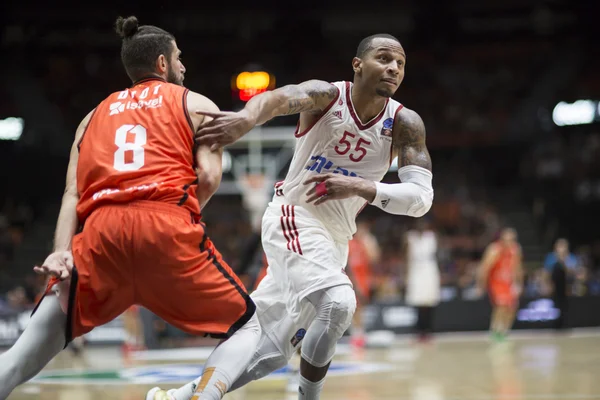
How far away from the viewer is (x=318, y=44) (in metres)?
24.0

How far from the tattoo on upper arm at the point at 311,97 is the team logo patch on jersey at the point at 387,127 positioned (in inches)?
13.2

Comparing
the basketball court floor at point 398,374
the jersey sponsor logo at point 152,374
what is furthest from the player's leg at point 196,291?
the jersey sponsor logo at point 152,374

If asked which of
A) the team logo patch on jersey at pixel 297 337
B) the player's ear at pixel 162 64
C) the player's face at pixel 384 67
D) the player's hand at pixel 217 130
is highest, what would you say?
the player's face at pixel 384 67

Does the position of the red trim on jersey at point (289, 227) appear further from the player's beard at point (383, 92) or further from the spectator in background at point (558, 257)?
the spectator in background at point (558, 257)

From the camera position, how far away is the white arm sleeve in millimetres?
4129

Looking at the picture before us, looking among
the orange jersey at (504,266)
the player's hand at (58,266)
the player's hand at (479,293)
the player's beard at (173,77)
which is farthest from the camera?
the player's hand at (479,293)

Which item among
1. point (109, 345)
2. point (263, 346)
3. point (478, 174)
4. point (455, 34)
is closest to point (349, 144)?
point (263, 346)

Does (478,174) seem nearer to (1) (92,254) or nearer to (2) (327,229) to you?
(2) (327,229)

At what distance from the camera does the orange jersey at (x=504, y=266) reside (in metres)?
12.7

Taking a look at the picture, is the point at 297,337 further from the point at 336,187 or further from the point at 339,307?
the point at 336,187

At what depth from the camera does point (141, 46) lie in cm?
362

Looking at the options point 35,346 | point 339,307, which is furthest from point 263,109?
point 35,346

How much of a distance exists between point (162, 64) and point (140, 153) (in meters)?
0.57

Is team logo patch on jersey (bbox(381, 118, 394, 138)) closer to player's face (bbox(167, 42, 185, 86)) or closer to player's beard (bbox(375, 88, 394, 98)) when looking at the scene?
player's beard (bbox(375, 88, 394, 98))
